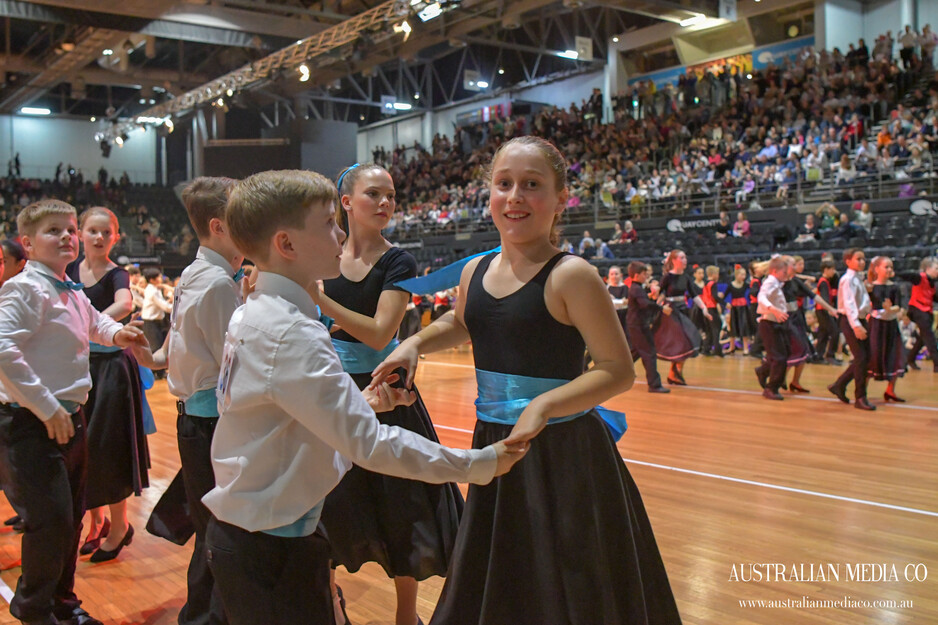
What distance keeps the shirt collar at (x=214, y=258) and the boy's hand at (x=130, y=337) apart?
456 millimetres

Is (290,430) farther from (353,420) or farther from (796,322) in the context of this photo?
(796,322)

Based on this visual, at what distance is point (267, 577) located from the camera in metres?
1.64

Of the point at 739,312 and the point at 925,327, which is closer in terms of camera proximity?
the point at 925,327

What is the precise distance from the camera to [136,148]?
31828mm

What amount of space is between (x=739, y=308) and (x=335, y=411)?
12.0 m

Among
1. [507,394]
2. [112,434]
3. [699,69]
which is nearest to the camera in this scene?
[507,394]

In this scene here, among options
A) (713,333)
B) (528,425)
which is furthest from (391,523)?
(713,333)

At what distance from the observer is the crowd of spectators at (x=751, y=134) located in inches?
582

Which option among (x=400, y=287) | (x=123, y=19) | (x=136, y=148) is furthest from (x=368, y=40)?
(x=136, y=148)

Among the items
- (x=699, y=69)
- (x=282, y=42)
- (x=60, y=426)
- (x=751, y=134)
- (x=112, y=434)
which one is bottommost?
(x=112, y=434)

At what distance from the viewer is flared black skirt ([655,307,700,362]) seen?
984cm

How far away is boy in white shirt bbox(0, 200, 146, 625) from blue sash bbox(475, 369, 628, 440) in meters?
1.40

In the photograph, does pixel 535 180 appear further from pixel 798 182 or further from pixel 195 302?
pixel 798 182

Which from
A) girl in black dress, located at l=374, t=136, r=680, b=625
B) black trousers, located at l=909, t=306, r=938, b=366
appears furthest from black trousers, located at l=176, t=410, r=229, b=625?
black trousers, located at l=909, t=306, r=938, b=366
